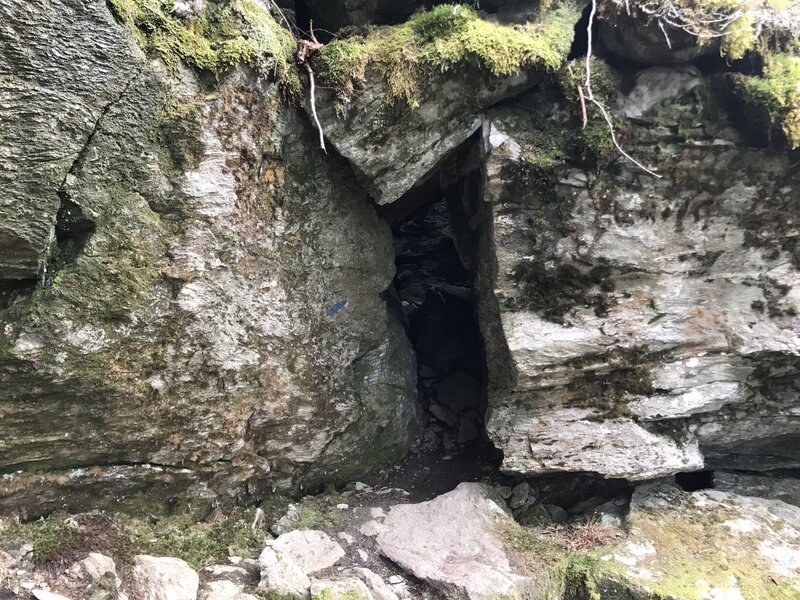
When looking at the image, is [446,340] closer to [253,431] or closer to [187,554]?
[253,431]

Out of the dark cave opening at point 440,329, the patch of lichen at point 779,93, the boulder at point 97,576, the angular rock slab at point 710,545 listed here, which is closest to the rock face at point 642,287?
the patch of lichen at point 779,93

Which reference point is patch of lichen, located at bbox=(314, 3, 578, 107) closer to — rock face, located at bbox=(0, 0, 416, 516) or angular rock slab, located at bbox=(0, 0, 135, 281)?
rock face, located at bbox=(0, 0, 416, 516)

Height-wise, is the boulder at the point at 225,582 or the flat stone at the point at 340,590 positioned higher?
the flat stone at the point at 340,590

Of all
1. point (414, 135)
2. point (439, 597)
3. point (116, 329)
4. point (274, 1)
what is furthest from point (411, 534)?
point (274, 1)

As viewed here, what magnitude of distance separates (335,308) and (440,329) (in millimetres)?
3183

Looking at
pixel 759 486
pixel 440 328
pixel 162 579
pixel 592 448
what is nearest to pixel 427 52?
pixel 592 448

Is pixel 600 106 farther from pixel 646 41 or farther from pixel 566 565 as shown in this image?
pixel 566 565

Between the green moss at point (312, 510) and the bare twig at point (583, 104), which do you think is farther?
the green moss at point (312, 510)

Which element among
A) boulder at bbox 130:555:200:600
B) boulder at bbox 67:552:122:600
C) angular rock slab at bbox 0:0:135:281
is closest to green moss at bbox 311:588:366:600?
boulder at bbox 130:555:200:600

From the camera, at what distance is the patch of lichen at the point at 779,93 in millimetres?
4293

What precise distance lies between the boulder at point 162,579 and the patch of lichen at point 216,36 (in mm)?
3814

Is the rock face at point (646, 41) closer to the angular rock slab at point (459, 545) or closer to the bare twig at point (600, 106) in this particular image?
the bare twig at point (600, 106)

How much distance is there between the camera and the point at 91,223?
377cm

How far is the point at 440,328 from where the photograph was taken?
805cm
